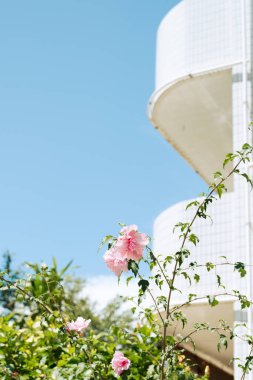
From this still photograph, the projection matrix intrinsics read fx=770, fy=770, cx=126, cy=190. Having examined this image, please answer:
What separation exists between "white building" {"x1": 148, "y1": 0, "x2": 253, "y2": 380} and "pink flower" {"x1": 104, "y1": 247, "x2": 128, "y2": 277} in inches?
254

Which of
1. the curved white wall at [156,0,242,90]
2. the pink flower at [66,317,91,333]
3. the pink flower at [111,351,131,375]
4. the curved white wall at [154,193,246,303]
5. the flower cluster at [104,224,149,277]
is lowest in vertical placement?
Answer: the pink flower at [111,351,131,375]

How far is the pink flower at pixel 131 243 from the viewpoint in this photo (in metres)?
4.66

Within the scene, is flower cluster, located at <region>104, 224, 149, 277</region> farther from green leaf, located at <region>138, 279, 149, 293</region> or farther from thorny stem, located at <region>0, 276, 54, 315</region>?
thorny stem, located at <region>0, 276, 54, 315</region>

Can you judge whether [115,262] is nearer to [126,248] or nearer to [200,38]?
[126,248]

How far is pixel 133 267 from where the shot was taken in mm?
4660

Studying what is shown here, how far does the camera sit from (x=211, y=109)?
46.1 feet

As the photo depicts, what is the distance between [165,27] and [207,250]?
4.60 metres

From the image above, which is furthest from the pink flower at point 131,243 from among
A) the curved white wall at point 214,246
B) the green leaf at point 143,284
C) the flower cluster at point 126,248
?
the curved white wall at point 214,246

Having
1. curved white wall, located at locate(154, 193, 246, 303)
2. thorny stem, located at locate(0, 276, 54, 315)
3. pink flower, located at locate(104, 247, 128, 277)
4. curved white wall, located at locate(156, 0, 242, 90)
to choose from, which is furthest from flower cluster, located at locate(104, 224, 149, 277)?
curved white wall, located at locate(156, 0, 242, 90)

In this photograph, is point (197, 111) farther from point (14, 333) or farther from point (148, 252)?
point (148, 252)

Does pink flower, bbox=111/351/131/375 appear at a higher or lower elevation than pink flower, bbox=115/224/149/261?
lower

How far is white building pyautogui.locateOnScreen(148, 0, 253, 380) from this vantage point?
11781mm

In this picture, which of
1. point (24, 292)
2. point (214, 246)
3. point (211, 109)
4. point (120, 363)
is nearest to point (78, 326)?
point (120, 363)

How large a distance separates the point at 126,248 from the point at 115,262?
0.11 m
